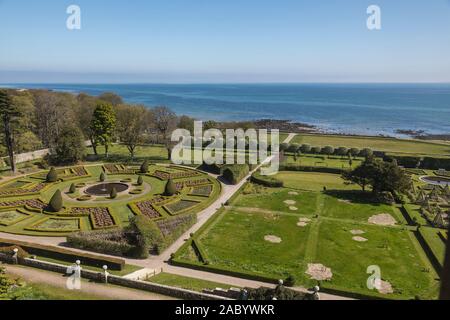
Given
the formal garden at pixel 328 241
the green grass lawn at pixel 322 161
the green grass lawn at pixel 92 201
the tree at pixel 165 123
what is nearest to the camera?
the formal garden at pixel 328 241

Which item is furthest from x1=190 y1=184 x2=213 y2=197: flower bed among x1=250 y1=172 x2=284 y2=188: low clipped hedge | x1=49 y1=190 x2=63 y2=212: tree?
x1=49 y1=190 x2=63 y2=212: tree

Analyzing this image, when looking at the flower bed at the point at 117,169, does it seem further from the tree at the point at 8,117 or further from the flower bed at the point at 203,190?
the tree at the point at 8,117

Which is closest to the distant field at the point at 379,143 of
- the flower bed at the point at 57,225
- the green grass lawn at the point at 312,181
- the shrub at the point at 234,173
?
the green grass lawn at the point at 312,181

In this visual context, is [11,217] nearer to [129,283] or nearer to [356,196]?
[129,283]

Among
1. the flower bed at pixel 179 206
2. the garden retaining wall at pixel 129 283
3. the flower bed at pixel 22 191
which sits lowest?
the garden retaining wall at pixel 129 283

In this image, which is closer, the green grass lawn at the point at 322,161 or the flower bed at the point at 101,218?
the flower bed at the point at 101,218

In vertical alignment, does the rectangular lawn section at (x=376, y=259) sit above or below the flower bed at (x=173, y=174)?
below
